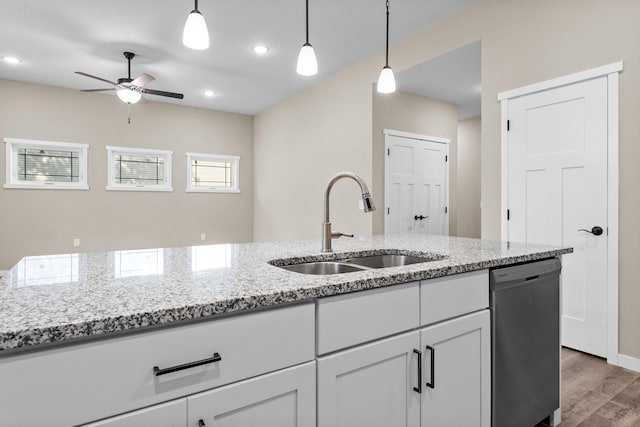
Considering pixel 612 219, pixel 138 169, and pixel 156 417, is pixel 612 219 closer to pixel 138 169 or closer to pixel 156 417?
pixel 156 417

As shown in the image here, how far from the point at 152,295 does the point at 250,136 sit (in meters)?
7.30

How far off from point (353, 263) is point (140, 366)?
117 cm

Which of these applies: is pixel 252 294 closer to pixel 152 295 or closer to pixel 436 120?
pixel 152 295

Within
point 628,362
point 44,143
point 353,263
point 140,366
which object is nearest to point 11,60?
point 44,143

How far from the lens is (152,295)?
93 centimetres

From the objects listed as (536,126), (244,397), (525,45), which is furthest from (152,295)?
(525,45)

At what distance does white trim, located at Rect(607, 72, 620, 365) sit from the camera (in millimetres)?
2639

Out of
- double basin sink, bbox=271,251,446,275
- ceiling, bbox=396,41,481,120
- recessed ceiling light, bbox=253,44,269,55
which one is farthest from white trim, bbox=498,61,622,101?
recessed ceiling light, bbox=253,44,269,55

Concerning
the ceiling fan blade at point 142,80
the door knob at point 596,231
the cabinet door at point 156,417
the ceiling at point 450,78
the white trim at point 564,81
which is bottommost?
the cabinet door at point 156,417

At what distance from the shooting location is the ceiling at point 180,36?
A: 3588 millimetres

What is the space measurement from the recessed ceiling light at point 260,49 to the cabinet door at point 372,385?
162 inches

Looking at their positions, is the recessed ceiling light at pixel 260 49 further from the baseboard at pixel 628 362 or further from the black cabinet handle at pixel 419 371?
the baseboard at pixel 628 362

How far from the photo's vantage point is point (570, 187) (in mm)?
2922

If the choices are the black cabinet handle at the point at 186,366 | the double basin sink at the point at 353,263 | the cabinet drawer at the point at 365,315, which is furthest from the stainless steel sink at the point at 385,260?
the black cabinet handle at the point at 186,366
